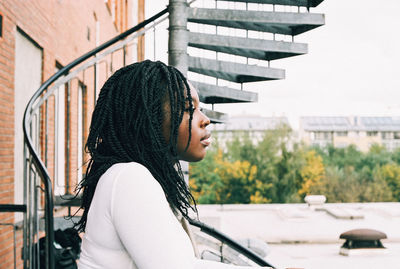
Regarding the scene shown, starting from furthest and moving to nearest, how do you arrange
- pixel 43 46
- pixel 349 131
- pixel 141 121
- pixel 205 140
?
pixel 349 131
pixel 43 46
pixel 205 140
pixel 141 121

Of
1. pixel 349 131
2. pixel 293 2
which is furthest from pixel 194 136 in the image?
pixel 349 131

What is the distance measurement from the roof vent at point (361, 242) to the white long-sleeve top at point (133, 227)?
1170cm

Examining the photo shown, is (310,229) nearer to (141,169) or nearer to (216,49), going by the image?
(216,49)

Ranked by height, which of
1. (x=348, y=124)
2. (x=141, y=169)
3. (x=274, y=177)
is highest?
(x=348, y=124)

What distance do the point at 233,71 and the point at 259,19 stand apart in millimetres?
636

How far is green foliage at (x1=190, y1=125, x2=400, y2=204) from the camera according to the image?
31.6 m

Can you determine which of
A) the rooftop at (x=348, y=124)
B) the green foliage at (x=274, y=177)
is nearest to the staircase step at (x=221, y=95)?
the green foliage at (x=274, y=177)

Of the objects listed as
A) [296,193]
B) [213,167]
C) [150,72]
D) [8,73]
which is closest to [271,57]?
[8,73]

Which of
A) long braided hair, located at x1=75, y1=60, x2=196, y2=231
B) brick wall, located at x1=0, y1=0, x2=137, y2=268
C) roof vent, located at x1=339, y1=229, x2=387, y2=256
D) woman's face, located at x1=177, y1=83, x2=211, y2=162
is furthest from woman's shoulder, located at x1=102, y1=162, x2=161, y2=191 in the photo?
roof vent, located at x1=339, y1=229, x2=387, y2=256

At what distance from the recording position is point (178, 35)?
4613mm

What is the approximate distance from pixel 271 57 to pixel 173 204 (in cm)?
471

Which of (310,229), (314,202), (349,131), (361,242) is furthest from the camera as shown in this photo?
(349,131)

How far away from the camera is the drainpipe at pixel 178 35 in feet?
15.0

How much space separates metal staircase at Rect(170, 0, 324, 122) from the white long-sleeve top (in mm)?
3642
